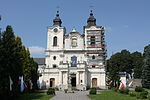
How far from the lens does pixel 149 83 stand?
4866 centimetres

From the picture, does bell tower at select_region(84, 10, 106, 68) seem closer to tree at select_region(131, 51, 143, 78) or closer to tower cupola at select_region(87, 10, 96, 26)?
tower cupola at select_region(87, 10, 96, 26)

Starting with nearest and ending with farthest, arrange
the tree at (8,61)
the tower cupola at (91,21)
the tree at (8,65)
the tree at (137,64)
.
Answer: the tree at (8,65)
the tree at (8,61)
the tower cupola at (91,21)
the tree at (137,64)

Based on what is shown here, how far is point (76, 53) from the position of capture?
57.2m

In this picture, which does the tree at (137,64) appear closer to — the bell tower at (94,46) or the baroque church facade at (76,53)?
the baroque church facade at (76,53)

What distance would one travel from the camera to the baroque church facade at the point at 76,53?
55.1 metres

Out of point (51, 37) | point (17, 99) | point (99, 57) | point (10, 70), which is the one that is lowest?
point (17, 99)

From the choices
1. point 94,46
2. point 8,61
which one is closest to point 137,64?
point 94,46

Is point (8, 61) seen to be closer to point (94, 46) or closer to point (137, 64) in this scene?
point (94, 46)

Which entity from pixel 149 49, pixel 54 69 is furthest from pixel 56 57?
pixel 149 49

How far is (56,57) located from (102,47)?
39.3 feet

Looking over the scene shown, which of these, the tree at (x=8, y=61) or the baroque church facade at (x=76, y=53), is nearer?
the tree at (x=8, y=61)

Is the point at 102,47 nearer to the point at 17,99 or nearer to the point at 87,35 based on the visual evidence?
the point at 87,35

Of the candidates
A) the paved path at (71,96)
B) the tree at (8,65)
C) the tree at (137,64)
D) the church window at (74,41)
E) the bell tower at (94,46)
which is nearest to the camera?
the tree at (8,65)

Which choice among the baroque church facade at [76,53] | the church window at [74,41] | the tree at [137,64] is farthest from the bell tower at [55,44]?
the tree at [137,64]
